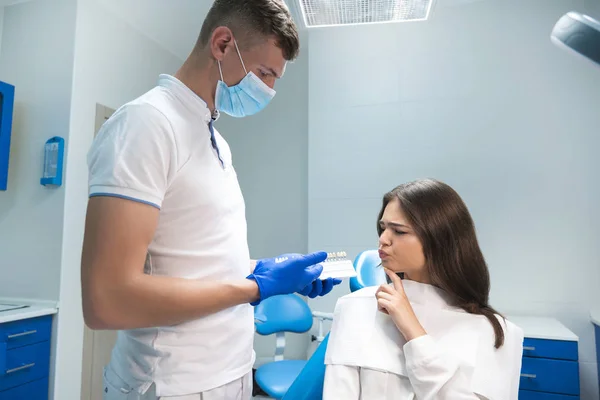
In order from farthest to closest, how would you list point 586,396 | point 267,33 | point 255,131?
point 255,131, point 586,396, point 267,33

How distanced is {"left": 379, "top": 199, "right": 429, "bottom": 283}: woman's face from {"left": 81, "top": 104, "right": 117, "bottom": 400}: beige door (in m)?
1.96

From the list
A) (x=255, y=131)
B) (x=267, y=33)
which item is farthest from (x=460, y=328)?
(x=255, y=131)

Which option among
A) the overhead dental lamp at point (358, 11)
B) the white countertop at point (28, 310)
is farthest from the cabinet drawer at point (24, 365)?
the overhead dental lamp at point (358, 11)

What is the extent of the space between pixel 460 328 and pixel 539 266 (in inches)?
62.8

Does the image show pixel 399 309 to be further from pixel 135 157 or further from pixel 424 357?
pixel 135 157

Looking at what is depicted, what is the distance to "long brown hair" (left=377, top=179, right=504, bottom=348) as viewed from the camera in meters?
1.13

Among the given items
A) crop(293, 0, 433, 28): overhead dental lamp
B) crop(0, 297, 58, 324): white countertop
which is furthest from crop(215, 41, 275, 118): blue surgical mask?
crop(0, 297, 58, 324): white countertop

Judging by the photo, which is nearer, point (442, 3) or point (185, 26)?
point (442, 3)

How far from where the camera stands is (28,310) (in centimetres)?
201

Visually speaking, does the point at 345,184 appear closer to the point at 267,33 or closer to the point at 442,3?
the point at 442,3

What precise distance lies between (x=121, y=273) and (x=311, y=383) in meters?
0.61

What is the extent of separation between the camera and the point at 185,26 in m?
2.80

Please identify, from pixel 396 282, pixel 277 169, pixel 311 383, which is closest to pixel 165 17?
pixel 277 169

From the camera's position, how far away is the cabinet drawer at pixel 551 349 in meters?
1.86
